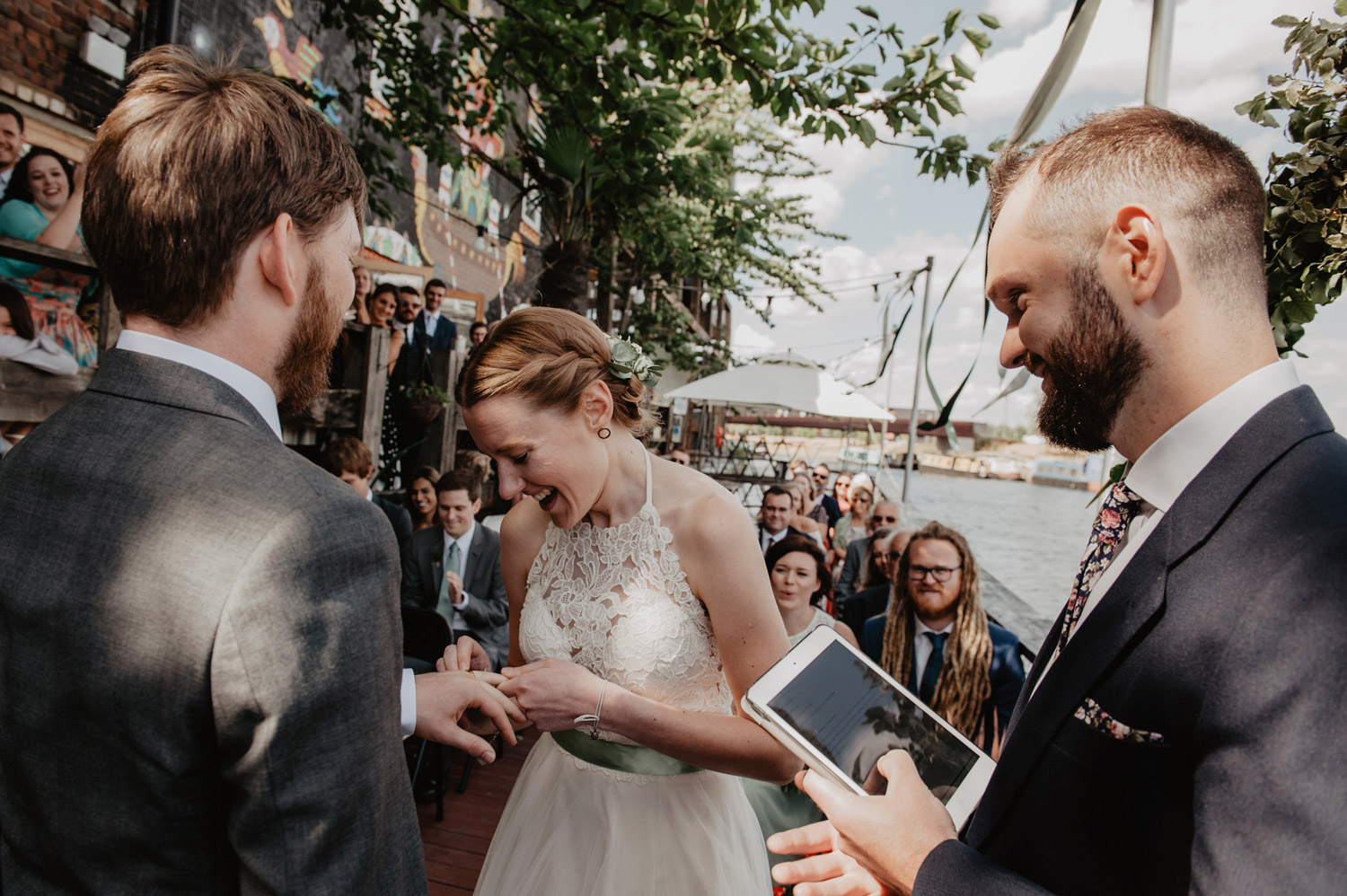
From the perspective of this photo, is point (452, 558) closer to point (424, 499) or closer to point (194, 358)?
point (424, 499)

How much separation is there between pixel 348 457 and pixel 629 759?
3.17 metres

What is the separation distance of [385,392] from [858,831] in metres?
4.75

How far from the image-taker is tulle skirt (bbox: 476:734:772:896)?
5.53ft

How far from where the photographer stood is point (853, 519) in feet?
24.1

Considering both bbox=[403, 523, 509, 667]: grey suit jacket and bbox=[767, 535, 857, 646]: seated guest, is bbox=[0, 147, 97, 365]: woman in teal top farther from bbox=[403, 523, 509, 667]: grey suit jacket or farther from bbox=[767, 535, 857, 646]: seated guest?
bbox=[767, 535, 857, 646]: seated guest

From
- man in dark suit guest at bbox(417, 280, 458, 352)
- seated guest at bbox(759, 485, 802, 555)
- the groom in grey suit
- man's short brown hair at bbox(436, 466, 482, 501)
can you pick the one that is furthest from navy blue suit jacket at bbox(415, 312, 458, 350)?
the groom in grey suit

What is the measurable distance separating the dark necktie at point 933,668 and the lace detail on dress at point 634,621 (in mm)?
1811

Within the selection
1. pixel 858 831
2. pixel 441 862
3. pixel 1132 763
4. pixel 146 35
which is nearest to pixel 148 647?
pixel 858 831

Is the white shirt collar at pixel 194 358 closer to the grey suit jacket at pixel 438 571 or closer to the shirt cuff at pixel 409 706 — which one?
the shirt cuff at pixel 409 706

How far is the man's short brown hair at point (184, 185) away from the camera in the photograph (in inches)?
34.3

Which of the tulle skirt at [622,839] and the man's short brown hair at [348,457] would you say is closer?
the tulle skirt at [622,839]

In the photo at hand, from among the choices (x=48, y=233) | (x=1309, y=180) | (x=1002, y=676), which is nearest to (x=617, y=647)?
(x=1309, y=180)

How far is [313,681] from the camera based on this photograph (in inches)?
31.3

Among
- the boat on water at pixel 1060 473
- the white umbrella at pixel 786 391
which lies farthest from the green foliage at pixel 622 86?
the boat on water at pixel 1060 473
